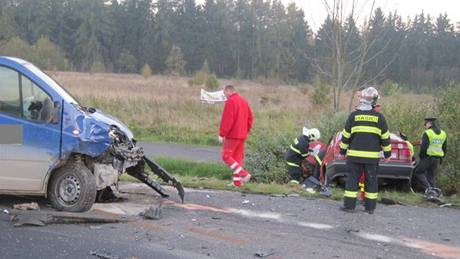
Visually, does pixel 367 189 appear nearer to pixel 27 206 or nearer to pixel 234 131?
pixel 234 131

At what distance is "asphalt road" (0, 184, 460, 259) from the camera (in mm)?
5461

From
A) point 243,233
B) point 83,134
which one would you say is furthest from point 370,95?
point 83,134

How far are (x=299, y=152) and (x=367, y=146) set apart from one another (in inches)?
123

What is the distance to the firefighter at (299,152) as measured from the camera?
10.9 meters

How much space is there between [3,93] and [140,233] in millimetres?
2533

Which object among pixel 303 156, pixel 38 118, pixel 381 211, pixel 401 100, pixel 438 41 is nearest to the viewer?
pixel 38 118

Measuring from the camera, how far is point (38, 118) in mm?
6691

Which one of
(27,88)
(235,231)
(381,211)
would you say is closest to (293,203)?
(381,211)

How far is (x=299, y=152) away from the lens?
35.8 feet

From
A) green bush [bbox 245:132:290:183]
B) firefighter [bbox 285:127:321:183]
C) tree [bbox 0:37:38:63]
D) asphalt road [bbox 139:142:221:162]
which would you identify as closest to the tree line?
tree [bbox 0:37:38:63]

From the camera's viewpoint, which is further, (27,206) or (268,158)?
(268,158)

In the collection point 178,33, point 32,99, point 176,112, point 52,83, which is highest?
point 178,33

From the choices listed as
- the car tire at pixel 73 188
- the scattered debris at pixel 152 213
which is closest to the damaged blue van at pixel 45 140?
the car tire at pixel 73 188

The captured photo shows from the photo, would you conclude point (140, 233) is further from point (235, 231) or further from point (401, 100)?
point (401, 100)
